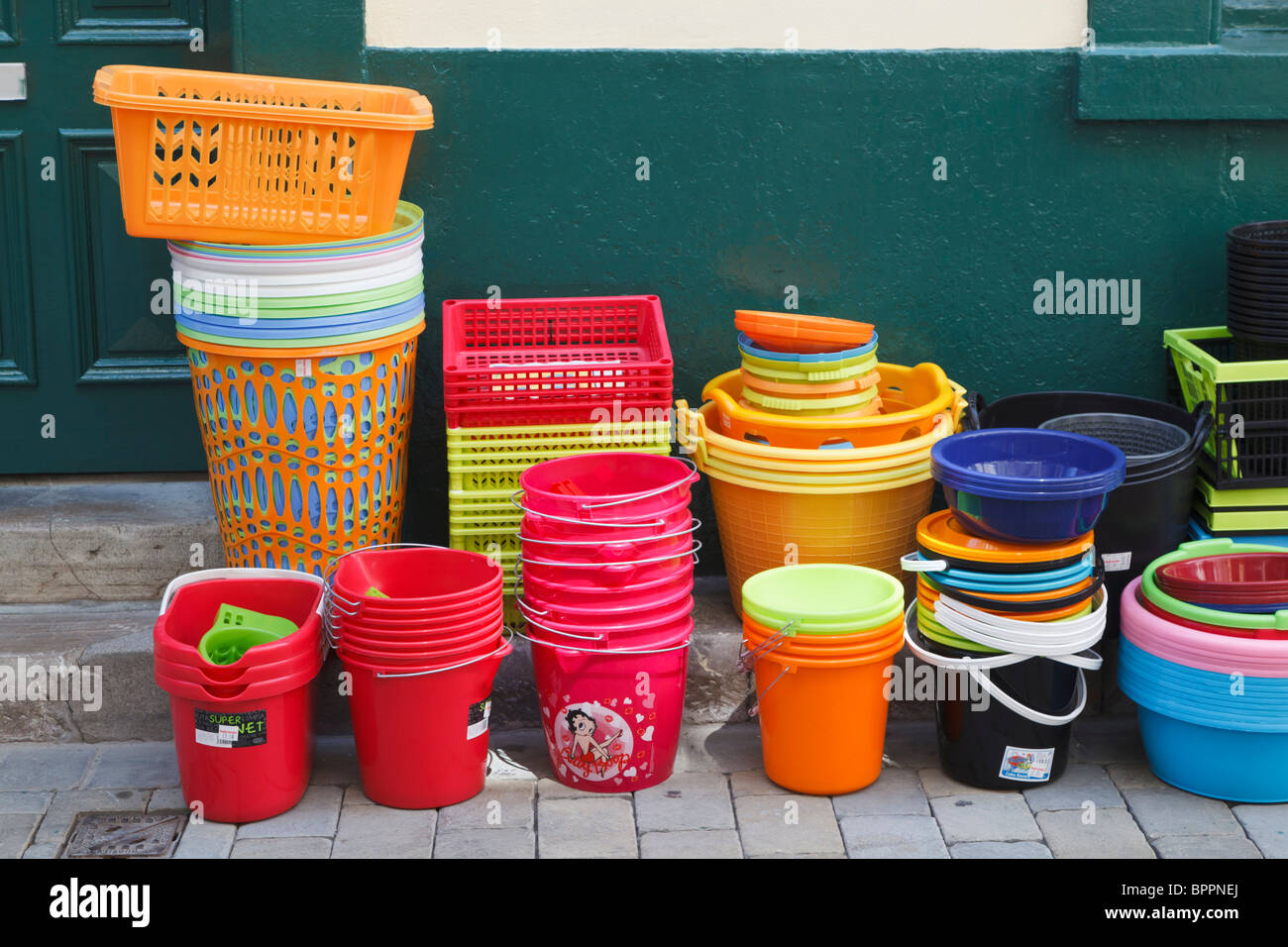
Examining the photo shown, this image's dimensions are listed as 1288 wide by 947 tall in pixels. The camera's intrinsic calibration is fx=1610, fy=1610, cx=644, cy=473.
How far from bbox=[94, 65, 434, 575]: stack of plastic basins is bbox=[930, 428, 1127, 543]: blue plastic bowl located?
1.79 metres

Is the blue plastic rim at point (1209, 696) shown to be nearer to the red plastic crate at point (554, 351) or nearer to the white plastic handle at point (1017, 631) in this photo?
the white plastic handle at point (1017, 631)

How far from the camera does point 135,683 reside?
5.17 meters

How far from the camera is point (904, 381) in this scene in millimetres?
5684

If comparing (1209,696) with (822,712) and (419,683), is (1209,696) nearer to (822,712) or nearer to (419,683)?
(822,712)

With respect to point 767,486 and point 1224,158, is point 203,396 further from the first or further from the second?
point 1224,158

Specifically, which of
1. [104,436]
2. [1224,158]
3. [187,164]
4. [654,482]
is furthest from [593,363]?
[1224,158]

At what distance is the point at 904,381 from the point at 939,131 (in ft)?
2.85

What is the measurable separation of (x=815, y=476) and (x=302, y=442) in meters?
1.61

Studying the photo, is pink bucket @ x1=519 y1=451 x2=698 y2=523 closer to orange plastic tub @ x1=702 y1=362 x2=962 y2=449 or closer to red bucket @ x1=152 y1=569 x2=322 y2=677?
orange plastic tub @ x1=702 y1=362 x2=962 y2=449

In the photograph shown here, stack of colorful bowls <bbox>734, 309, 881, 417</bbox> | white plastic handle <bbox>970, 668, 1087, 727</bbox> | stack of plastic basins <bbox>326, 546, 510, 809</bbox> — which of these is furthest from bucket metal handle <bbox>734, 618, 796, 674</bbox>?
stack of colorful bowls <bbox>734, 309, 881, 417</bbox>

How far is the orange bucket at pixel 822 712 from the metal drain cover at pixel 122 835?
177cm

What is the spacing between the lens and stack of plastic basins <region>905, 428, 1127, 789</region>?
15.4ft

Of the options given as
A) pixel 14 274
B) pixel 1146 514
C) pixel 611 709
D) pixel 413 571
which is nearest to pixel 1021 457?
pixel 1146 514

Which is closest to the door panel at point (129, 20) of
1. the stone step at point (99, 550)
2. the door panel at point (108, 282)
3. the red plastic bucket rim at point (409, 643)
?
the door panel at point (108, 282)
